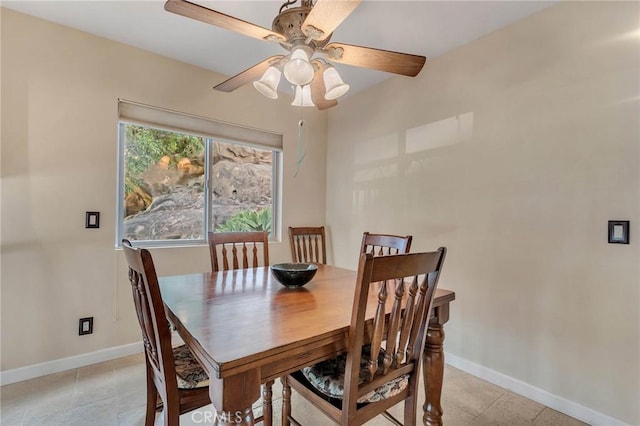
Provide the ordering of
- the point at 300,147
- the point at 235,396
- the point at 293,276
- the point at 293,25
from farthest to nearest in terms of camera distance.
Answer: the point at 300,147 → the point at 293,276 → the point at 293,25 → the point at 235,396

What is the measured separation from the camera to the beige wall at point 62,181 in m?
1.98

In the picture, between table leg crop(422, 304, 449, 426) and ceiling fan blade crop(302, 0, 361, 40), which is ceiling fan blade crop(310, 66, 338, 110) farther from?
table leg crop(422, 304, 449, 426)

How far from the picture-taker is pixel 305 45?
4.64 feet

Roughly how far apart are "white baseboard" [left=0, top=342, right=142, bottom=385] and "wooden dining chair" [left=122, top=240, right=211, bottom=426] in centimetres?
139

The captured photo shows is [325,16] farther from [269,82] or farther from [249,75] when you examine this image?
[249,75]

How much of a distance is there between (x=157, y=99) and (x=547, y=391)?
345 cm

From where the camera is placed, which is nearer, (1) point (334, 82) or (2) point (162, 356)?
(2) point (162, 356)

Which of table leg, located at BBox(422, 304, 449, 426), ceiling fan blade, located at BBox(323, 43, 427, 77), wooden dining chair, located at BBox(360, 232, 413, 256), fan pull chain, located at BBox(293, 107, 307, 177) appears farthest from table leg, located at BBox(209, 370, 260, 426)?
fan pull chain, located at BBox(293, 107, 307, 177)

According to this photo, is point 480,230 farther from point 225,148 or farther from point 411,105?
point 225,148

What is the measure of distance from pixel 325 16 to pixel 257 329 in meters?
1.17

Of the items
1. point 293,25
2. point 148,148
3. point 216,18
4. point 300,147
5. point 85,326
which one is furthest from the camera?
point 300,147

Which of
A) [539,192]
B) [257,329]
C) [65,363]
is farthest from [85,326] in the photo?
[539,192]

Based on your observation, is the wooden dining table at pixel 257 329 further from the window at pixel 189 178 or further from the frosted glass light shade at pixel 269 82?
the window at pixel 189 178

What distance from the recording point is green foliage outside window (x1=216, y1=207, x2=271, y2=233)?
9.80 ft
